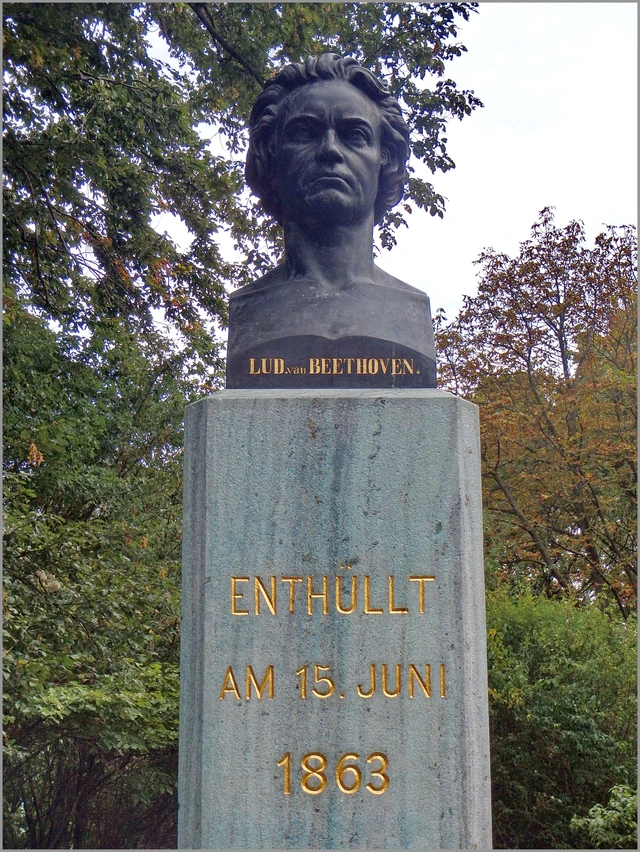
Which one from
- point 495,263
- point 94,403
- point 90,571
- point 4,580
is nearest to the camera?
point 4,580

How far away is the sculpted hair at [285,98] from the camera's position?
16.8 ft

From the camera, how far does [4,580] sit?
8992 mm

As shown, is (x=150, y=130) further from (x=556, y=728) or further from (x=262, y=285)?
(x=556, y=728)

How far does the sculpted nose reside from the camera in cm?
488

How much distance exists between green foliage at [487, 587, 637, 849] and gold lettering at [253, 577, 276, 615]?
6246 millimetres

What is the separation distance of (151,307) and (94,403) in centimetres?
393

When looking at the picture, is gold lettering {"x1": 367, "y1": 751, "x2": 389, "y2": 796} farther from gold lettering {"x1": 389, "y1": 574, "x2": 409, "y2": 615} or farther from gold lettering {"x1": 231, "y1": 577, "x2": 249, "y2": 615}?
gold lettering {"x1": 231, "y1": 577, "x2": 249, "y2": 615}

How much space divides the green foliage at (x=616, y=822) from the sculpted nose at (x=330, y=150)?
613 centimetres

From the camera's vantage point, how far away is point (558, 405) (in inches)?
591

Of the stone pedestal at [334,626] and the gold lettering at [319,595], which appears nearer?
the stone pedestal at [334,626]

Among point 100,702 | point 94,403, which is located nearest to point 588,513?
point 94,403

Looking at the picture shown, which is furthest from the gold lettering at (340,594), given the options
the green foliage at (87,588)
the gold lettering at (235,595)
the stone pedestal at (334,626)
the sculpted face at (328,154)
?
the green foliage at (87,588)

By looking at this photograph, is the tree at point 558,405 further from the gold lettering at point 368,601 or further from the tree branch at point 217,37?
the gold lettering at point 368,601

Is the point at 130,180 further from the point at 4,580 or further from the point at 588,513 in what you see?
the point at 588,513
